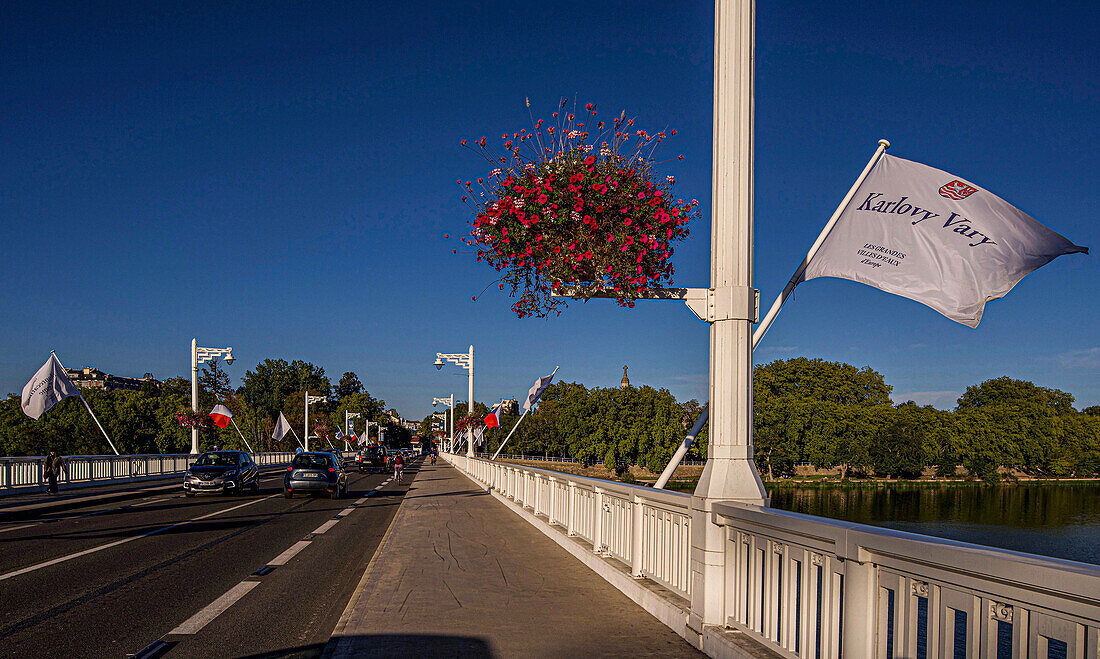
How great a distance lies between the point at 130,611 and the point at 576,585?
473cm

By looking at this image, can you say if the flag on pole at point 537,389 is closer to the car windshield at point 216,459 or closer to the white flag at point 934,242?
the car windshield at point 216,459

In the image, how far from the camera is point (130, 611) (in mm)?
8406

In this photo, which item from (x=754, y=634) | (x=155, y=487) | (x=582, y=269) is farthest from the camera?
(x=155, y=487)

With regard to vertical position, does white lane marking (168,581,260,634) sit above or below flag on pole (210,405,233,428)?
above

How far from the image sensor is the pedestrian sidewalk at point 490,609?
623cm

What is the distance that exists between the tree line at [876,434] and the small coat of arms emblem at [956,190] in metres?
91.8

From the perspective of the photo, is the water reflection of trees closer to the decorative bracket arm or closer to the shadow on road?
the decorative bracket arm

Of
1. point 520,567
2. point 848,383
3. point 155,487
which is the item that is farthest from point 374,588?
point 848,383

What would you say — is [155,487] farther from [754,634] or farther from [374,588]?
[754,634]

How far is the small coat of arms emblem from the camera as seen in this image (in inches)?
278

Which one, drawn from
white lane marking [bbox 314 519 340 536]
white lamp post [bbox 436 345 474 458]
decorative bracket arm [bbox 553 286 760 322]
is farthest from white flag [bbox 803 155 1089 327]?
white lamp post [bbox 436 345 474 458]

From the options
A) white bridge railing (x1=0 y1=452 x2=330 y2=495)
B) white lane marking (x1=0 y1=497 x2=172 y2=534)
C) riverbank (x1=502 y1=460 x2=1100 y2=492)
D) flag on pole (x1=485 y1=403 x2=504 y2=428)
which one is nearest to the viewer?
white lane marking (x1=0 y1=497 x2=172 y2=534)

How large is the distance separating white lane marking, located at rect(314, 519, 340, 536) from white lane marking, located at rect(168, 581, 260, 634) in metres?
6.66

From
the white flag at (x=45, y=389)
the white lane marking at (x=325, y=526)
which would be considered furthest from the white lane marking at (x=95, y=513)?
the white lane marking at (x=325, y=526)
